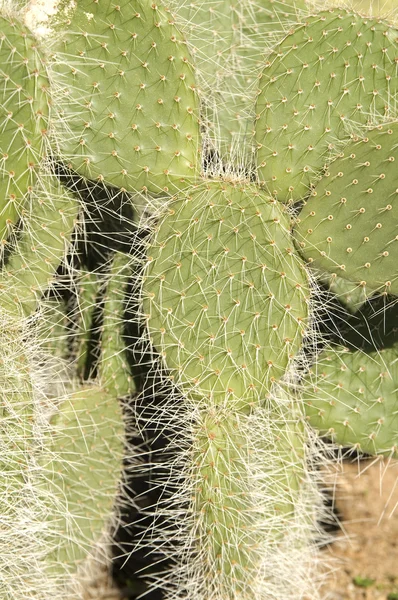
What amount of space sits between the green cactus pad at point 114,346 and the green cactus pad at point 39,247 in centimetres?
21

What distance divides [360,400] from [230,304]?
1.80 ft

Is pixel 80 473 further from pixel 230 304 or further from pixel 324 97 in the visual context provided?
pixel 324 97

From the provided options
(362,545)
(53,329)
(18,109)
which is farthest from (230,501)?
(362,545)

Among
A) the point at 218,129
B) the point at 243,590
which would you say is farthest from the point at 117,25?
the point at 243,590

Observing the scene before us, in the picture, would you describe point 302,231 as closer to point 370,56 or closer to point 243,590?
point 370,56

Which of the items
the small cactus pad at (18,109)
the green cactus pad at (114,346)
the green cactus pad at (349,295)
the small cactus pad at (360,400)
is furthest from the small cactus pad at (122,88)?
the small cactus pad at (360,400)

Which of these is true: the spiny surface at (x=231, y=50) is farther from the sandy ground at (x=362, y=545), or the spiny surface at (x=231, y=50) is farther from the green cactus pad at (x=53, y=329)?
the sandy ground at (x=362, y=545)

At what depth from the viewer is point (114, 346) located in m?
1.91

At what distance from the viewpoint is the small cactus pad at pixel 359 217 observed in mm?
1485

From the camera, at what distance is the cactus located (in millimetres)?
1540

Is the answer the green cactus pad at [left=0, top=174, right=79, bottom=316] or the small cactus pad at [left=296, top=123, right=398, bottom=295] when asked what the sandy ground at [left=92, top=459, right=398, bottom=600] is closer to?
the small cactus pad at [left=296, top=123, right=398, bottom=295]

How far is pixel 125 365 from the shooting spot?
75.8 inches

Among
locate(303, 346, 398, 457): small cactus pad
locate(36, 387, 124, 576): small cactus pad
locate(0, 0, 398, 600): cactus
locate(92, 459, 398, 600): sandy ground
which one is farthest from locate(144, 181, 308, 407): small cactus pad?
locate(92, 459, 398, 600): sandy ground

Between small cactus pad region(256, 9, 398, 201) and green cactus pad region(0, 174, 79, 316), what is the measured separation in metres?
0.56
